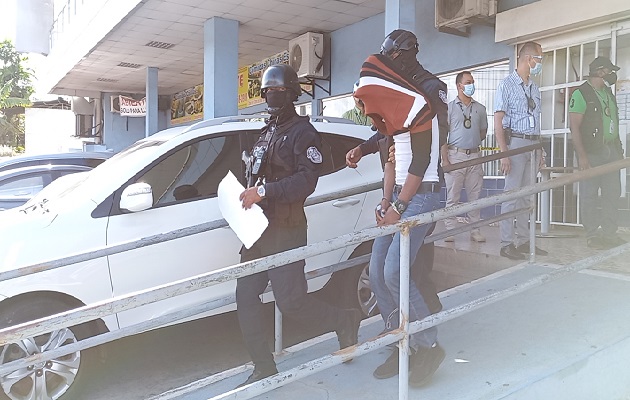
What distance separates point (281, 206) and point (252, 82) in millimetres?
11582

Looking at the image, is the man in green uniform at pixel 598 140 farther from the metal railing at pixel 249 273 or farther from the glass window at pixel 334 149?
the glass window at pixel 334 149

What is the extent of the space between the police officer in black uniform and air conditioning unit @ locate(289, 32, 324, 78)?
8.22m

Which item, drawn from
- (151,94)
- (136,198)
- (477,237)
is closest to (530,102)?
(477,237)

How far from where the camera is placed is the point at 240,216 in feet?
10.0

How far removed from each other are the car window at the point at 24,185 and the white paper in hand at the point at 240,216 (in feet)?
14.2

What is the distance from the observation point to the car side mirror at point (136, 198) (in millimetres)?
3699

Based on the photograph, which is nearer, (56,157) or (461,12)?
(56,157)

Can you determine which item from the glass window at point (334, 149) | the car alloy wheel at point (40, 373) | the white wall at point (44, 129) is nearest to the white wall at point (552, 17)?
the glass window at point (334, 149)

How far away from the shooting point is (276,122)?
317 cm

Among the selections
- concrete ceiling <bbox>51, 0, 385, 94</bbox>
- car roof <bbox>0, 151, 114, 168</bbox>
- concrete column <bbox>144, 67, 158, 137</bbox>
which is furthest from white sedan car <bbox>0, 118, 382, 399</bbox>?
concrete column <bbox>144, 67, 158, 137</bbox>

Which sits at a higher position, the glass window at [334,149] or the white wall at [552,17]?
the white wall at [552,17]

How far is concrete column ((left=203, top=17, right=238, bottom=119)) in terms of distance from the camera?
33.9ft

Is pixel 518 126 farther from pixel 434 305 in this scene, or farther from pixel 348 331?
pixel 348 331

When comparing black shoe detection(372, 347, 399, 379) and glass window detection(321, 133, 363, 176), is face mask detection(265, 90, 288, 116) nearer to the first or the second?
glass window detection(321, 133, 363, 176)
